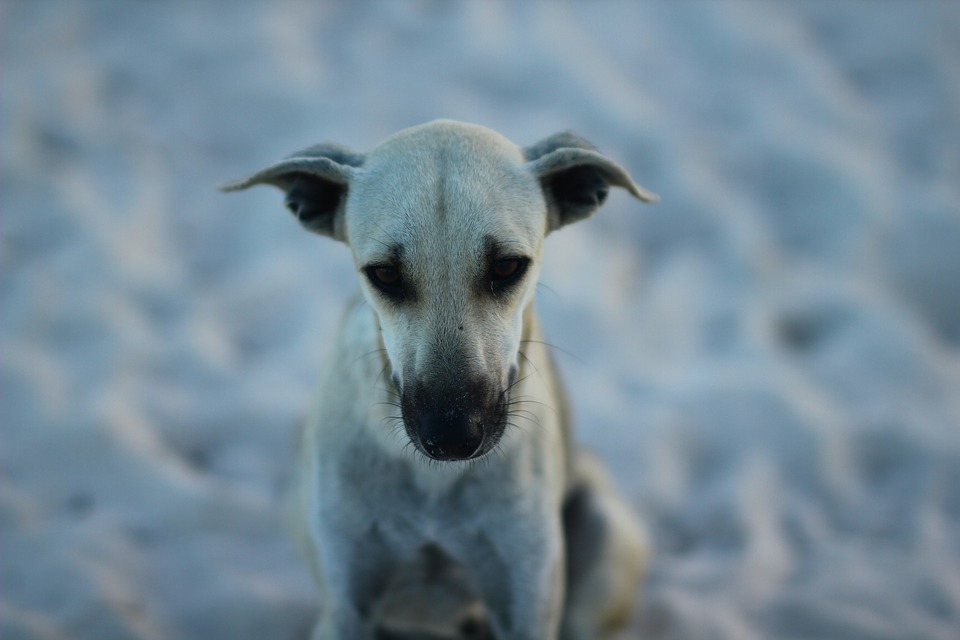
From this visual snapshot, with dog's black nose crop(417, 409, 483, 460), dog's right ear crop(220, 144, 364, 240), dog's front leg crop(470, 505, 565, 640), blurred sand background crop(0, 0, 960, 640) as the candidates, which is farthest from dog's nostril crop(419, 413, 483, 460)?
blurred sand background crop(0, 0, 960, 640)

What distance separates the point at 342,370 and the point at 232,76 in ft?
10.9

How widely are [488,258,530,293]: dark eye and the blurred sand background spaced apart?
1617 mm

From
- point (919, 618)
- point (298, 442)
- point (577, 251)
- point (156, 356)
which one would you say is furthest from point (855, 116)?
point (156, 356)

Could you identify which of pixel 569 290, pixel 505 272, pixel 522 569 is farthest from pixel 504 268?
pixel 569 290

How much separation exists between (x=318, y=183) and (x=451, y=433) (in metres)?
0.79

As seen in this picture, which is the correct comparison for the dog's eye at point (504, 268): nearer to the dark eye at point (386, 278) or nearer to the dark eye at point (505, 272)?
the dark eye at point (505, 272)

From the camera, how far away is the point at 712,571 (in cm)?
329

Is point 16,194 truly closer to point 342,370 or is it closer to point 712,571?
point 342,370

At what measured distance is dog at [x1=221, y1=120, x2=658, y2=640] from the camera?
6.55ft

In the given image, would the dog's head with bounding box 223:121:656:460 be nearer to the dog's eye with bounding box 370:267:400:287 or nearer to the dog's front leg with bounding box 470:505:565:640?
the dog's eye with bounding box 370:267:400:287

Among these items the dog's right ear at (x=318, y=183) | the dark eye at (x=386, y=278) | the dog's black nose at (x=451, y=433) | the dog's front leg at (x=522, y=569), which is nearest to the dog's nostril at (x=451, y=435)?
the dog's black nose at (x=451, y=433)

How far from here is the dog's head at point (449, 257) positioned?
1.98 meters

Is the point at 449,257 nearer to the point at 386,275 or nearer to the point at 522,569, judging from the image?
the point at 386,275

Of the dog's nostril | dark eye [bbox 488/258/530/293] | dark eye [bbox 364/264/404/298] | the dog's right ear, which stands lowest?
the dog's nostril
